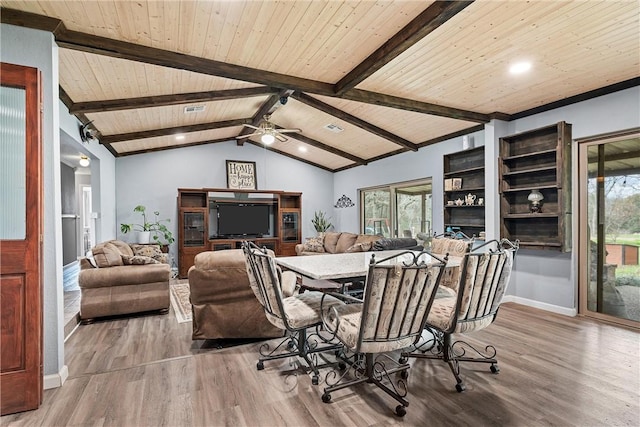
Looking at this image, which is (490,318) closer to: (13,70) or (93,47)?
(13,70)

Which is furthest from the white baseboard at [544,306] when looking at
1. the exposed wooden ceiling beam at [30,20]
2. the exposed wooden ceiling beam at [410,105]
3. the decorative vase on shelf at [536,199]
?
the exposed wooden ceiling beam at [30,20]

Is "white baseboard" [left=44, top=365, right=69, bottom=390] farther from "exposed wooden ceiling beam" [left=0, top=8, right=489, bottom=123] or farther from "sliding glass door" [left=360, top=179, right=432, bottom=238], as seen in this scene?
"sliding glass door" [left=360, top=179, right=432, bottom=238]

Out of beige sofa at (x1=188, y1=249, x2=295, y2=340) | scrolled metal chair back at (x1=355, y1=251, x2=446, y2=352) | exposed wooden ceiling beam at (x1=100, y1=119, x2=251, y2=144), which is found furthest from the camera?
exposed wooden ceiling beam at (x1=100, y1=119, x2=251, y2=144)

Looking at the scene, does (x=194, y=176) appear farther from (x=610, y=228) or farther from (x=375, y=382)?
(x=610, y=228)

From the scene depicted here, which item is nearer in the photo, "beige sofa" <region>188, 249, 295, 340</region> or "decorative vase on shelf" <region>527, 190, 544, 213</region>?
"beige sofa" <region>188, 249, 295, 340</region>

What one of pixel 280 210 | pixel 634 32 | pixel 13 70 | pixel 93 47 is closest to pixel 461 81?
pixel 634 32

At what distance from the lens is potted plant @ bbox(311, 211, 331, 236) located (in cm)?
884

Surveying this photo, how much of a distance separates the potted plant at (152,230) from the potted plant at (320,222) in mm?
3625

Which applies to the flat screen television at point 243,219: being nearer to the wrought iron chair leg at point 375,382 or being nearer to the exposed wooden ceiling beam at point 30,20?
the exposed wooden ceiling beam at point 30,20

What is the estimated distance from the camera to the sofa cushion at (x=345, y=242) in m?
7.13

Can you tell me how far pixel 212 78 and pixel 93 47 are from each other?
1543mm

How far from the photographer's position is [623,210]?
145 inches

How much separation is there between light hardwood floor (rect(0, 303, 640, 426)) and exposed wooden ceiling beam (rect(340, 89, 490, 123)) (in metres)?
2.94

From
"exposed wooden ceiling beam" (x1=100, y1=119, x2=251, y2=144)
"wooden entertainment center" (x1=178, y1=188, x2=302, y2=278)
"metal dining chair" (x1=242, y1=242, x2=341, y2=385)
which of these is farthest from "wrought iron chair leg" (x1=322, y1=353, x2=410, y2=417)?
"exposed wooden ceiling beam" (x1=100, y1=119, x2=251, y2=144)
